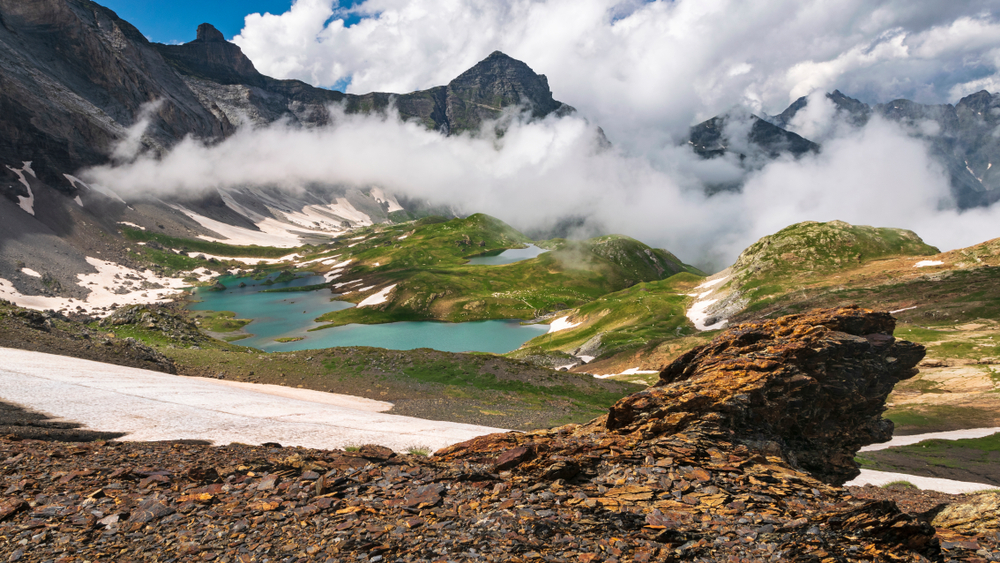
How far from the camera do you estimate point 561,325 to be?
13650cm

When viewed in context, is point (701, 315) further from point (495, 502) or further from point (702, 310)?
point (495, 502)

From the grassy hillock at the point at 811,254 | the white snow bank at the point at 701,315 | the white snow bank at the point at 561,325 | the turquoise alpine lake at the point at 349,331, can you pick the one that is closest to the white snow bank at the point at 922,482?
the white snow bank at the point at 701,315

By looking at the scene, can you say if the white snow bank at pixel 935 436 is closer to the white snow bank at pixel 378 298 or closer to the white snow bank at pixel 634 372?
the white snow bank at pixel 634 372

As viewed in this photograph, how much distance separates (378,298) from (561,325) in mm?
73697

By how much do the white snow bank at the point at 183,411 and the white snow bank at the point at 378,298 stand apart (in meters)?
133

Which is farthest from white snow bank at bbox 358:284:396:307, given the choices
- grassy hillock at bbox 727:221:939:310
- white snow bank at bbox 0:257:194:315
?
grassy hillock at bbox 727:221:939:310

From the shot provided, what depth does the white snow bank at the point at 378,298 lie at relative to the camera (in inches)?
6575

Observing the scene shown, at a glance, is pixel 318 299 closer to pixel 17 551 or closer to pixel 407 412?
pixel 407 412

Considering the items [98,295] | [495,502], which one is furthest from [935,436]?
[98,295]

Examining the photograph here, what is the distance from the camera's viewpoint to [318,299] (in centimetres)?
18538

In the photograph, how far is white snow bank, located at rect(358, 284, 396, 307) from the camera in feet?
548

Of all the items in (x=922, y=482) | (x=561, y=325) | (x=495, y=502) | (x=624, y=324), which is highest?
(x=561, y=325)

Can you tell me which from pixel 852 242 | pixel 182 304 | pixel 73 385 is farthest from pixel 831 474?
pixel 182 304

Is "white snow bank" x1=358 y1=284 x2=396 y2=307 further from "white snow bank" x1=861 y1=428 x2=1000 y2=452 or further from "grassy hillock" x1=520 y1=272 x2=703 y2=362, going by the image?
"white snow bank" x1=861 y1=428 x2=1000 y2=452
